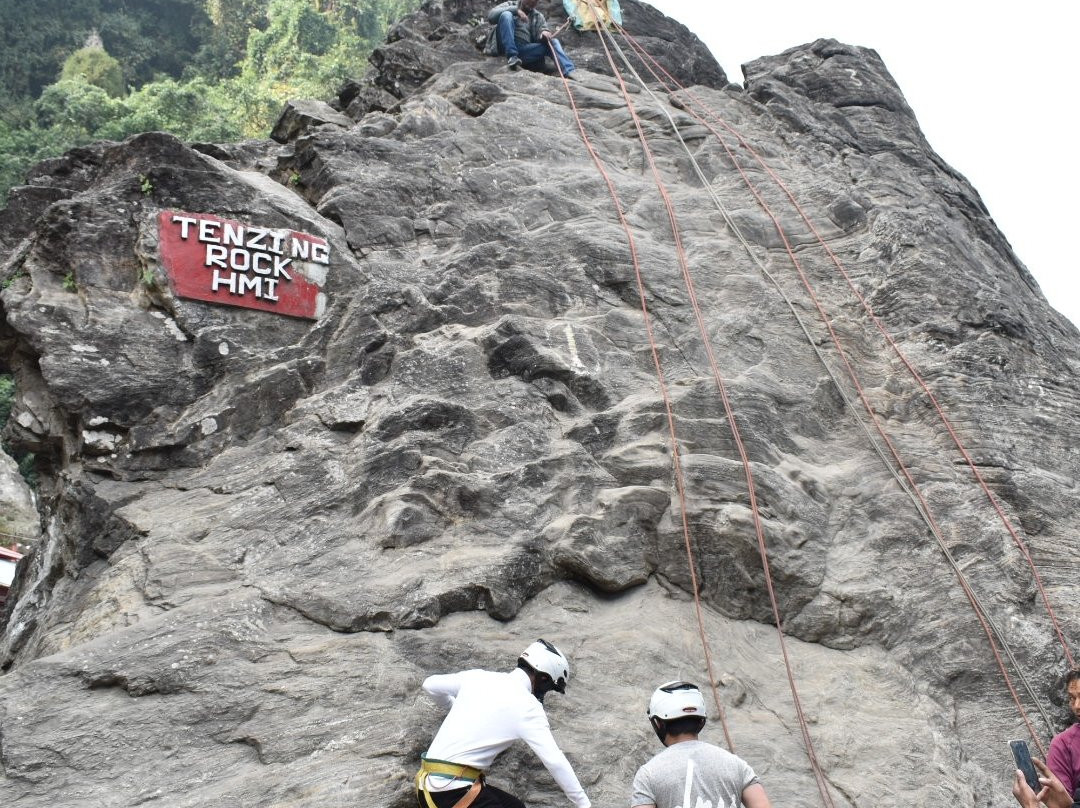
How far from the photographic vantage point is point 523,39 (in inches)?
503

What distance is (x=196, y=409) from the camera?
8.09 m

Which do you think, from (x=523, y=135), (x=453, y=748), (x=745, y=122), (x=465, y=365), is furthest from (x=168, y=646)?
(x=745, y=122)

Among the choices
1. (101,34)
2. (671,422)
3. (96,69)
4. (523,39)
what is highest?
(523,39)

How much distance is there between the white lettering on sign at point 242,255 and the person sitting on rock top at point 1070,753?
6.26 metres

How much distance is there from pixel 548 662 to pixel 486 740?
1.68 feet

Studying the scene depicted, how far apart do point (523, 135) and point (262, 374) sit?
4305 millimetres

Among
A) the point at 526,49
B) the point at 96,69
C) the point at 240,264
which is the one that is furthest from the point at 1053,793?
the point at 96,69

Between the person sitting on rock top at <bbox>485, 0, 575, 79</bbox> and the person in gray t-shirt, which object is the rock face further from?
the person sitting on rock top at <bbox>485, 0, 575, 79</bbox>

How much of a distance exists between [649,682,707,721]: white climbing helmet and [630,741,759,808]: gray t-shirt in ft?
0.55

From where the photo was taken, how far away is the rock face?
6203mm

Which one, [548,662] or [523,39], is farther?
[523,39]

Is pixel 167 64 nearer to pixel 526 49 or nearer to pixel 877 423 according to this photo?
pixel 526 49


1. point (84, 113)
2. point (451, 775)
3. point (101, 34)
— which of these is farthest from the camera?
point (101, 34)

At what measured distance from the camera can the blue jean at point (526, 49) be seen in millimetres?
12633
